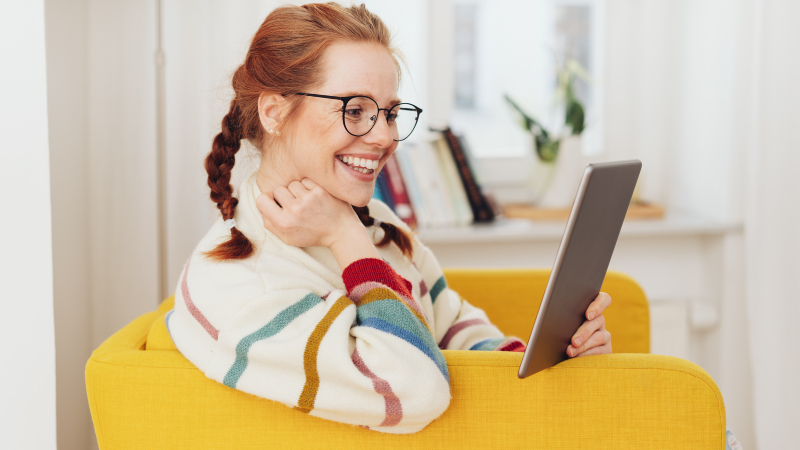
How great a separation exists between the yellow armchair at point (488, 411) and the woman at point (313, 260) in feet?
0.12

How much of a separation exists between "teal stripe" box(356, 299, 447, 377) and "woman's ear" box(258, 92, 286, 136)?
0.33m

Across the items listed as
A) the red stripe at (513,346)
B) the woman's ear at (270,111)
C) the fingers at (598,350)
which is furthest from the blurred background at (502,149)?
the fingers at (598,350)

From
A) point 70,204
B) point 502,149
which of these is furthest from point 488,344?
point 502,149

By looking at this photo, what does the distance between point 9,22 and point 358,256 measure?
706 mm

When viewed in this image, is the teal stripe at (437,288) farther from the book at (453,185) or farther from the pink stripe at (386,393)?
the book at (453,185)

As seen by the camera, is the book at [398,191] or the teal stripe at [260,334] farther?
the book at [398,191]

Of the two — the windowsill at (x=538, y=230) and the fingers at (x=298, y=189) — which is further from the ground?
the fingers at (x=298, y=189)

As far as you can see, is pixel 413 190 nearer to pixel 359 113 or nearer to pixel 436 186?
pixel 436 186

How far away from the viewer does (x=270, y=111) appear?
104 centimetres

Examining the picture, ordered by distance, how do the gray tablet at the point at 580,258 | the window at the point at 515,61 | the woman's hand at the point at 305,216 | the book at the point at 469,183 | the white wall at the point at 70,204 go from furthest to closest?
the window at the point at 515,61 < the book at the point at 469,183 < the white wall at the point at 70,204 < the woman's hand at the point at 305,216 < the gray tablet at the point at 580,258

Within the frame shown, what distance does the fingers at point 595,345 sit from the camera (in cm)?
95

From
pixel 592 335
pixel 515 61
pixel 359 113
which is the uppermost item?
pixel 515 61

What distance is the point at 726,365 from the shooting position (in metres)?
1.91

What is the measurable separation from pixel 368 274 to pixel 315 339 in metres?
0.14
